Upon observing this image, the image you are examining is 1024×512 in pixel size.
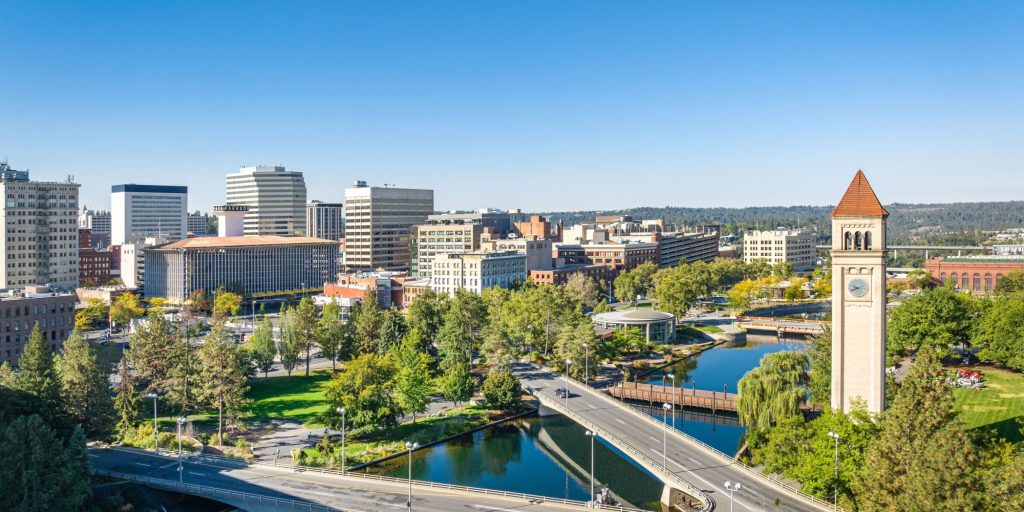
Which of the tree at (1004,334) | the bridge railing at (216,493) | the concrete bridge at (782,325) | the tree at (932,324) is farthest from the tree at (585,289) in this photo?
the bridge railing at (216,493)

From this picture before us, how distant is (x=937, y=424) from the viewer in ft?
143

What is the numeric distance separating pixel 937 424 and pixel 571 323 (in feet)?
196

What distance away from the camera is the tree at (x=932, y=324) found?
89.2m

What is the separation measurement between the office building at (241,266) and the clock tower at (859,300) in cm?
13857

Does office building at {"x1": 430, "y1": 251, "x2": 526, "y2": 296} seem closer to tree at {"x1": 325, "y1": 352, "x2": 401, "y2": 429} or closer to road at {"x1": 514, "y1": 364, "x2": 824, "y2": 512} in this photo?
road at {"x1": 514, "y1": 364, "x2": 824, "y2": 512}

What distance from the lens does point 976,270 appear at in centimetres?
16850

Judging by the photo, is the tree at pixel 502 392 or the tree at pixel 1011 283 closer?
the tree at pixel 502 392

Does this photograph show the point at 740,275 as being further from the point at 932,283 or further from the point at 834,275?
the point at 834,275

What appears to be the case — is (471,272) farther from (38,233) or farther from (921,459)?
(921,459)

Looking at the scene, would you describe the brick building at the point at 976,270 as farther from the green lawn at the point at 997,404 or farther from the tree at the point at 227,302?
the tree at the point at 227,302

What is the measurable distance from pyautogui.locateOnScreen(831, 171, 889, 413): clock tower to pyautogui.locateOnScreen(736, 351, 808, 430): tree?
397 inches

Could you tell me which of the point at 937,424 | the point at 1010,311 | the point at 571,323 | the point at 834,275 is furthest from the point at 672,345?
the point at 937,424

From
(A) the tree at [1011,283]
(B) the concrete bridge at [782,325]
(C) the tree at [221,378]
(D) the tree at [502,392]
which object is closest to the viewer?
(C) the tree at [221,378]

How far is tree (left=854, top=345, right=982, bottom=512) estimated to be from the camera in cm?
3662
